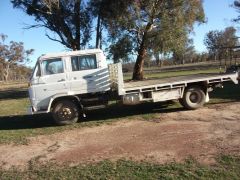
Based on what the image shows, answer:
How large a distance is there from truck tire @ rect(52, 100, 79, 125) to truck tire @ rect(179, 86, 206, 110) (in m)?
3.83

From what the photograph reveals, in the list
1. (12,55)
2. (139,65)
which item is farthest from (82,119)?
(12,55)

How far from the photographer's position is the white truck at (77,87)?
42.1 feet

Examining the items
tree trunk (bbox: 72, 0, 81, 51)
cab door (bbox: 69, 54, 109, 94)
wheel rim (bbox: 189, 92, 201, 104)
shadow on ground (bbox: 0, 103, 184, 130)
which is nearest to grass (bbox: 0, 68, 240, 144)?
shadow on ground (bbox: 0, 103, 184, 130)

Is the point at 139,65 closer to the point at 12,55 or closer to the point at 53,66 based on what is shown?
the point at 53,66

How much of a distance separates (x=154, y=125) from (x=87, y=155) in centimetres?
322

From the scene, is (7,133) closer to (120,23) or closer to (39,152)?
(39,152)

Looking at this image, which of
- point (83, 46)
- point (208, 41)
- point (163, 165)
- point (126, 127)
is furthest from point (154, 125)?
point (208, 41)

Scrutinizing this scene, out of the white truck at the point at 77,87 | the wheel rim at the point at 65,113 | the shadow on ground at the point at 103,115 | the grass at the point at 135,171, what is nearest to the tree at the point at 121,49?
the shadow on ground at the point at 103,115

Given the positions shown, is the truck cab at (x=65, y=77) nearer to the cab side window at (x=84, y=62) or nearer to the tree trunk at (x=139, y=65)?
the cab side window at (x=84, y=62)

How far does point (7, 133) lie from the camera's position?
499 inches

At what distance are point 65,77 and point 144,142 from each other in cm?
436

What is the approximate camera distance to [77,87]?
12.9 meters

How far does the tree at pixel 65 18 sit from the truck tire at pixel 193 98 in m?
17.3

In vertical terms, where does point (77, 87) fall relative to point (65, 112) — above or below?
above
